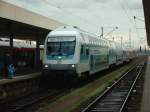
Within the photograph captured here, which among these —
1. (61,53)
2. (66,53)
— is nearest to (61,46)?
(61,53)

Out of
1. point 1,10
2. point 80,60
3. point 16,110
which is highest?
point 1,10

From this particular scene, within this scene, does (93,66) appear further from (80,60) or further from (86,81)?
(80,60)

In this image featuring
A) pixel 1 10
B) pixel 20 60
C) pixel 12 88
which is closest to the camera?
pixel 12 88

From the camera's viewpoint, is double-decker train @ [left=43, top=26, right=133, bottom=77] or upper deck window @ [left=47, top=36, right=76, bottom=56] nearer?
double-decker train @ [left=43, top=26, right=133, bottom=77]

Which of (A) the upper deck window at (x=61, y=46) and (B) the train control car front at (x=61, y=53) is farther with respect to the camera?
(A) the upper deck window at (x=61, y=46)

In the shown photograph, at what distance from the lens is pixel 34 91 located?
2211 centimetres

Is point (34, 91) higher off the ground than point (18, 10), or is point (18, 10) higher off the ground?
point (18, 10)

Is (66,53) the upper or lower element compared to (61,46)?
lower

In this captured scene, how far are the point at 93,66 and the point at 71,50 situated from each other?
4.98 m

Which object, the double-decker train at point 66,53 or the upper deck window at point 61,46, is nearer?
the double-decker train at point 66,53

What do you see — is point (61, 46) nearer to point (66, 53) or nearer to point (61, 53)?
point (61, 53)

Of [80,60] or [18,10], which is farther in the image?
[18,10]

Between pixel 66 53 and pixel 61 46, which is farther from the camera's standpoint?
pixel 61 46

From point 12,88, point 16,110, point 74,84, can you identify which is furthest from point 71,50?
point 16,110
